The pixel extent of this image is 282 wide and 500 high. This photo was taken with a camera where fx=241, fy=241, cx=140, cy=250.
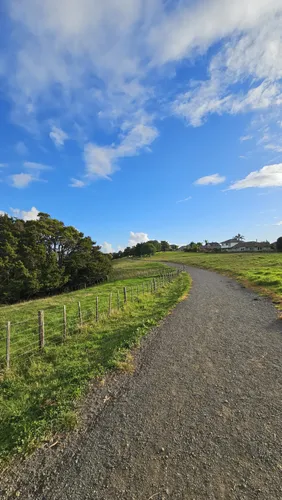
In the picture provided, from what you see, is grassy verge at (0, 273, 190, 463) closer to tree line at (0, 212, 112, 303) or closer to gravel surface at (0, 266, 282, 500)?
gravel surface at (0, 266, 282, 500)

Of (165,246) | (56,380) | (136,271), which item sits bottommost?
(56,380)

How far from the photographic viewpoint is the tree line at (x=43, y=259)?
99.9 ft

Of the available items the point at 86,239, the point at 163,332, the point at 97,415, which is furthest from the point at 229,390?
the point at 86,239

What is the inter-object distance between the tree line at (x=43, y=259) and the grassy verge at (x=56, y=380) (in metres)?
23.7

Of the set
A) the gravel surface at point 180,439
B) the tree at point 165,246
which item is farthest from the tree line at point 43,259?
the tree at point 165,246

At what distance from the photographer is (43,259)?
33.7 meters

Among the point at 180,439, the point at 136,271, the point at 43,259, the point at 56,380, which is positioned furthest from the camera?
the point at 136,271

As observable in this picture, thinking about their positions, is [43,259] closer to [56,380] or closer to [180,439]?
Answer: [56,380]

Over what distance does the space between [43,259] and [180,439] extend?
108 feet

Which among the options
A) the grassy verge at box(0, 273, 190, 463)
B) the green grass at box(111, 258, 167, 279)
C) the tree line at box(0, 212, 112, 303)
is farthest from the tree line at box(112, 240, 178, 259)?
the grassy verge at box(0, 273, 190, 463)

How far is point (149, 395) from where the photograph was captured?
17.9 ft

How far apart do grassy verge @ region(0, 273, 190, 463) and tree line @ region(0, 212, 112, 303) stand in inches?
933

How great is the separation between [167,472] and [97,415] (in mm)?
1896

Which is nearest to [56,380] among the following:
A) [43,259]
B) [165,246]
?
[43,259]
